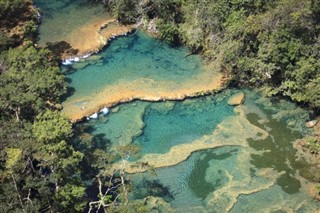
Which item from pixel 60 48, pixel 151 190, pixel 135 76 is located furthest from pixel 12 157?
pixel 60 48

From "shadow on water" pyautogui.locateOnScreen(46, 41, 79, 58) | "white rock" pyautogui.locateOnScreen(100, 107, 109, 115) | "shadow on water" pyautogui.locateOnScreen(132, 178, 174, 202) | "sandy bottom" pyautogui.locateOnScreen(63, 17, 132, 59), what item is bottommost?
"shadow on water" pyautogui.locateOnScreen(132, 178, 174, 202)

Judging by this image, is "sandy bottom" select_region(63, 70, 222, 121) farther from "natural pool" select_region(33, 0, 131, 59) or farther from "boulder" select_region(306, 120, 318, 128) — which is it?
"boulder" select_region(306, 120, 318, 128)

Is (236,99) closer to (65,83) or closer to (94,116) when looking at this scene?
(94,116)

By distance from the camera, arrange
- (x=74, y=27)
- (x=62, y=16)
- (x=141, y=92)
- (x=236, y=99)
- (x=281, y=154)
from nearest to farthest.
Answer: (x=281, y=154) → (x=236, y=99) → (x=141, y=92) → (x=74, y=27) → (x=62, y=16)

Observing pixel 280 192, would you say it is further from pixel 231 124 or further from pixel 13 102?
pixel 13 102

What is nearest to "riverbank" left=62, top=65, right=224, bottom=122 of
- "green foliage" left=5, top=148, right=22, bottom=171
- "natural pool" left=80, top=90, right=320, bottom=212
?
"natural pool" left=80, top=90, right=320, bottom=212

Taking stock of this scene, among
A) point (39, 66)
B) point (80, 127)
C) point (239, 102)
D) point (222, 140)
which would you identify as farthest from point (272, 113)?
point (39, 66)

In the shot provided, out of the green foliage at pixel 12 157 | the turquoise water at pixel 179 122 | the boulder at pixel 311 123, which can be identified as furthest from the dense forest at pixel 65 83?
the turquoise water at pixel 179 122
